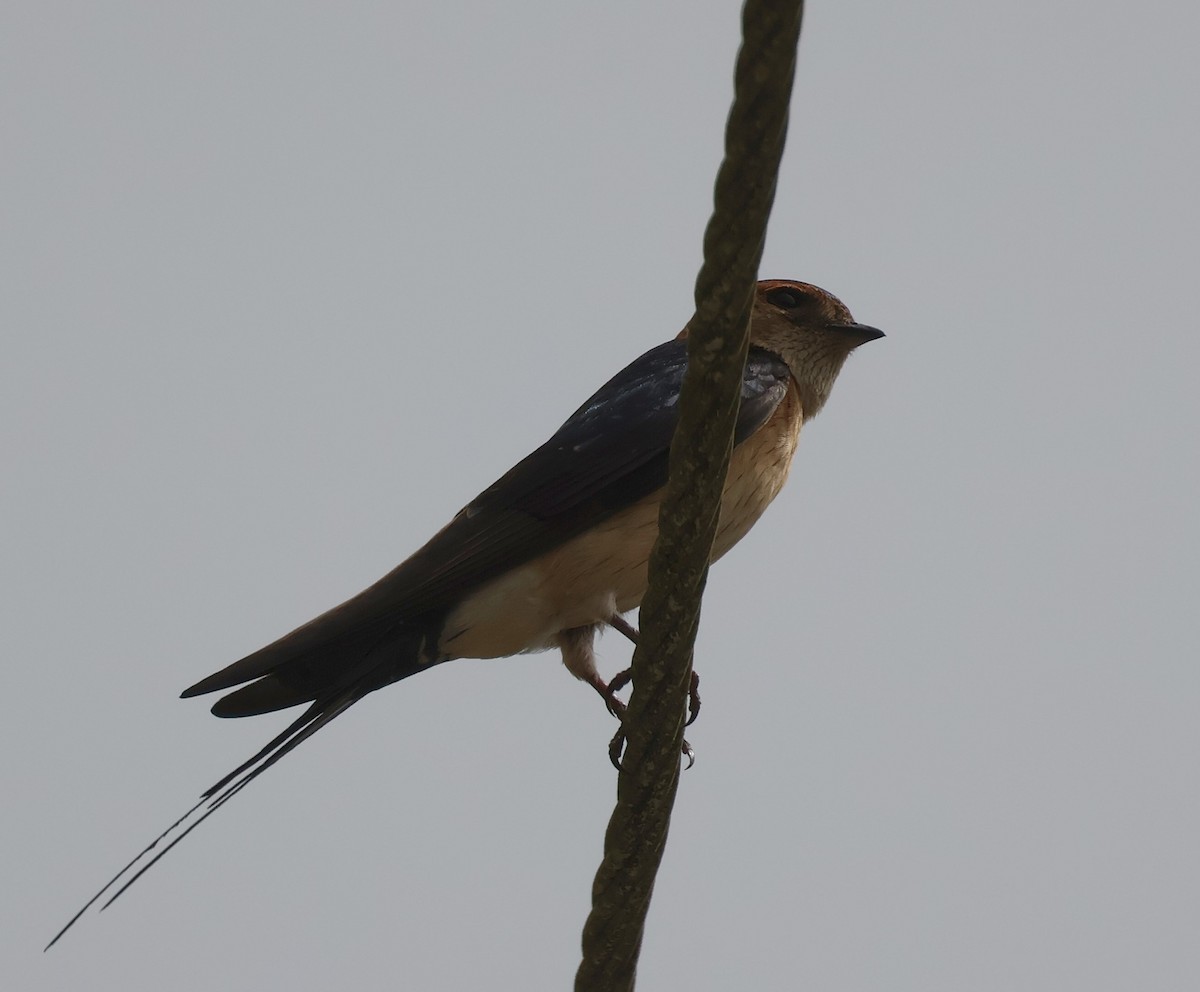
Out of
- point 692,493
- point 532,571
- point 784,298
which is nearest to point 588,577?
point 532,571

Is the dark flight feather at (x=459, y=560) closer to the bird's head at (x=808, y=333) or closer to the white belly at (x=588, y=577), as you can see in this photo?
the white belly at (x=588, y=577)

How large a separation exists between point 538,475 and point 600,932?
1.64 meters

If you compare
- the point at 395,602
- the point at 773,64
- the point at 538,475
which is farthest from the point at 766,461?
the point at 773,64

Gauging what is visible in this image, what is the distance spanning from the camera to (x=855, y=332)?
17.3ft

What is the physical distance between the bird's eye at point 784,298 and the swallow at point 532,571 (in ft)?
2.63

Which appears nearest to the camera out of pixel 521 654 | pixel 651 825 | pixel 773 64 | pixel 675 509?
pixel 773 64

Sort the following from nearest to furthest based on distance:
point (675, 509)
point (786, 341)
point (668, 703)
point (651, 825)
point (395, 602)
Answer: point (675, 509) → point (668, 703) → point (651, 825) → point (395, 602) → point (786, 341)

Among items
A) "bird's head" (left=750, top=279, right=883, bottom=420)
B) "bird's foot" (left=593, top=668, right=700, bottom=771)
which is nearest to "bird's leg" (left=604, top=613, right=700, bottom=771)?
"bird's foot" (left=593, top=668, right=700, bottom=771)

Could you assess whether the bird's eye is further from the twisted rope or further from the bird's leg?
the twisted rope

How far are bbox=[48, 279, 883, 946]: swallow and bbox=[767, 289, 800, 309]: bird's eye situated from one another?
2.63 feet

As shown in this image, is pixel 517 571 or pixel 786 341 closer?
pixel 517 571

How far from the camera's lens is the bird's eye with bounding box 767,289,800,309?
5371 mm

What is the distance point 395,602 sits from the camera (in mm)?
4258

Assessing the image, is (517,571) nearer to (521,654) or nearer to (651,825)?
(521,654)
